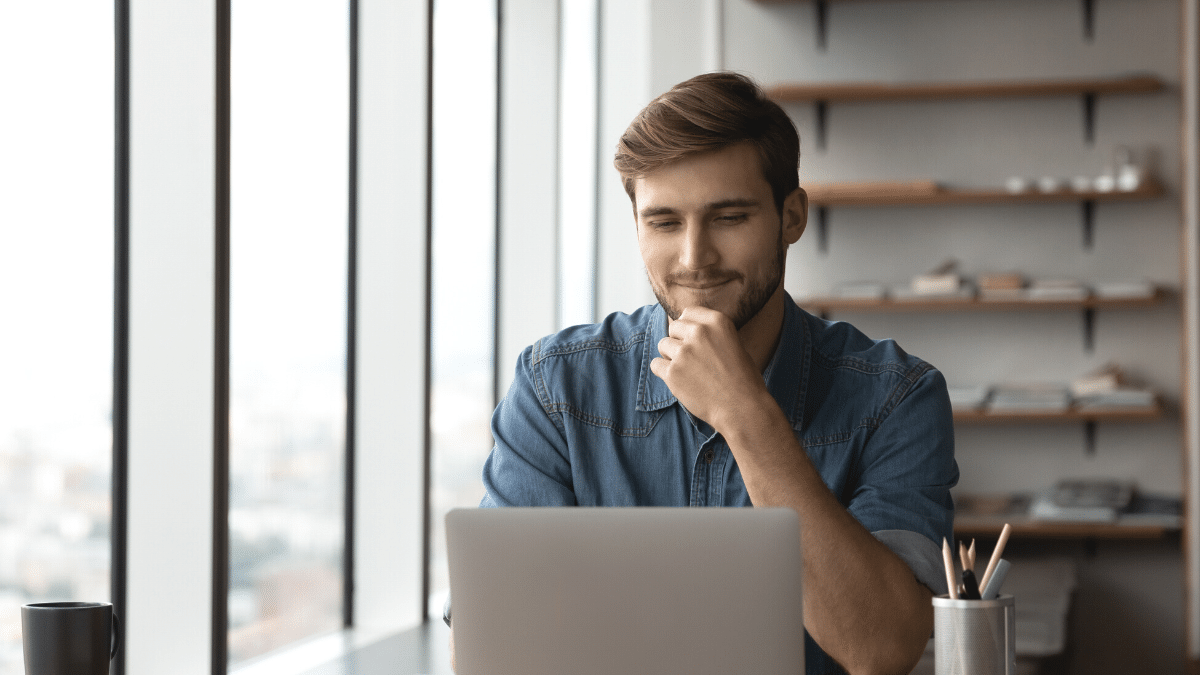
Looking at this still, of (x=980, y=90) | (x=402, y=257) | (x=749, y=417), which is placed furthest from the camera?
(x=980, y=90)

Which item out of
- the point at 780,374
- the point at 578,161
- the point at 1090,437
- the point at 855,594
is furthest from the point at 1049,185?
the point at 855,594

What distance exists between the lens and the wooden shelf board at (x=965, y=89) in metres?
3.70

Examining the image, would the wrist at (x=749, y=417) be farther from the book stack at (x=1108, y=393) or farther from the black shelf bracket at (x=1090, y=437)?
the black shelf bracket at (x=1090, y=437)

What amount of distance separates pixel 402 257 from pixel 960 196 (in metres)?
1.94

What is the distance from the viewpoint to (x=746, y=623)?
888 millimetres

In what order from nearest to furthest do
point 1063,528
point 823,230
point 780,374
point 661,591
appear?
point 661,591
point 780,374
point 1063,528
point 823,230

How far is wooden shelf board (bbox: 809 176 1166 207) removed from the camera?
367 cm

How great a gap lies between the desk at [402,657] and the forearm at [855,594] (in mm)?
1066

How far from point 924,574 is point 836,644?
0.51ft

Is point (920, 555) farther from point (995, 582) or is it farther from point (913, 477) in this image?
point (995, 582)

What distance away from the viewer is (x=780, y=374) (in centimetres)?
158

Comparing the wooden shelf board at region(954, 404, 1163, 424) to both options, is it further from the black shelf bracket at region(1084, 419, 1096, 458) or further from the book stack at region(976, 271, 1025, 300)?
the book stack at region(976, 271, 1025, 300)

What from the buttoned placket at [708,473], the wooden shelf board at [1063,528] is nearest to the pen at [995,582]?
the buttoned placket at [708,473]

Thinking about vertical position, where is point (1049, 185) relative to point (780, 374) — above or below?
above
